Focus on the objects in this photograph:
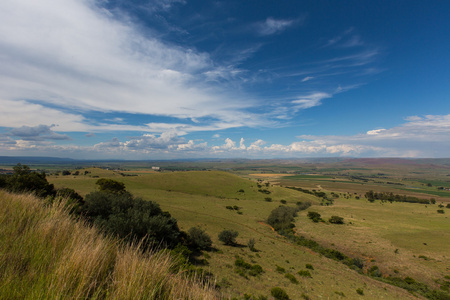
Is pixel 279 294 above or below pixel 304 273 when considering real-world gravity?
above

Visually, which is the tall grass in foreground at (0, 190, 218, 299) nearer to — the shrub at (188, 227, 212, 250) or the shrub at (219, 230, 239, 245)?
the shrub at (188, 227, 212, 250)

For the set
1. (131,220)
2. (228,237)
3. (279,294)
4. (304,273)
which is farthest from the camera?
(228,237)

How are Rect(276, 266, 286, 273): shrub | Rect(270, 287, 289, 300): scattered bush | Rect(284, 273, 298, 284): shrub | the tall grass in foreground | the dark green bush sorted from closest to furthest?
the tall grass in foreground < Rect(270, 287, 289, 300): scattered bush < the dark green bush < Rect(284, 273, 298, 284): shrub < Rect(276, 266, 286, 273): shrub

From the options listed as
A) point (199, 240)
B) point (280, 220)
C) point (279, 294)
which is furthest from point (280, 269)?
point (280, 220)

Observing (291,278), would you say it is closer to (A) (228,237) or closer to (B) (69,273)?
(A) (228,237)

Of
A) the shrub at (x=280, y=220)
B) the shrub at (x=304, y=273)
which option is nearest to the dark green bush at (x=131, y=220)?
the shrub at (x=304, y=273)

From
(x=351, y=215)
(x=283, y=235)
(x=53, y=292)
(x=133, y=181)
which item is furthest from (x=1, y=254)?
(x=133, y=181)

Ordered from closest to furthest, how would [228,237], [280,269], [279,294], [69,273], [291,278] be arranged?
[69,273] → [279,294] → [291,278] → [280,269] → [228,237]

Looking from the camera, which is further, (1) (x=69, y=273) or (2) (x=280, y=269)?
(2) (x=280, y=269)

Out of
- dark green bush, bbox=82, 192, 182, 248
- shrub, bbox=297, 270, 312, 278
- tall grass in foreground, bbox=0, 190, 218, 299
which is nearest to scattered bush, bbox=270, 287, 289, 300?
shrub, bbox=297, 270, 312, 278

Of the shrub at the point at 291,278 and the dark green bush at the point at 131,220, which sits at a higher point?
the dark green bush at the point at 131,220

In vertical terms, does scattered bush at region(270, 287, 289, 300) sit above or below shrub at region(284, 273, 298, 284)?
above

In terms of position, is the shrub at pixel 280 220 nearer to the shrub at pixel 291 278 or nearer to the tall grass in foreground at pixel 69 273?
the shrub at pixel 291 278

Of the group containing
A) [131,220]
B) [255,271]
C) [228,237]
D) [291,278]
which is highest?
Result: [131,220]
